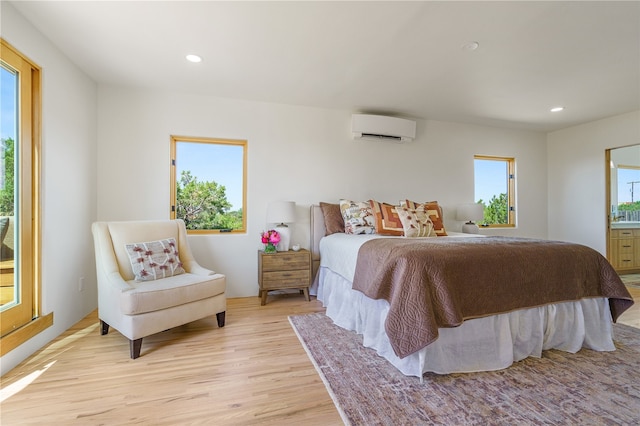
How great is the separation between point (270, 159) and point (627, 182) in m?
6.10

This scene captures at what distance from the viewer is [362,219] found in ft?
10.7

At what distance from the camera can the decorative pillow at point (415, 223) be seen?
305cm

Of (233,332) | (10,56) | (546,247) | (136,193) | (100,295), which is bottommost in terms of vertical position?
(233,332)

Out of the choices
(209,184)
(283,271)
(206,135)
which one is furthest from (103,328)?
(206,135)

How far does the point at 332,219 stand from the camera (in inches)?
134

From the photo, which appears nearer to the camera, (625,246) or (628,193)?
(625,246)

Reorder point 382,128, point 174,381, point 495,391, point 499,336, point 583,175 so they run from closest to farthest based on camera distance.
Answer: point 495,391 → point 174,381 → point 499,336 → point 382,128 → point 583,175

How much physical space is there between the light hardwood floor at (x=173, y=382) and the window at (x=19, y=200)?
29 centimetres

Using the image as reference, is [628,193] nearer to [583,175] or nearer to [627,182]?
[627,182]

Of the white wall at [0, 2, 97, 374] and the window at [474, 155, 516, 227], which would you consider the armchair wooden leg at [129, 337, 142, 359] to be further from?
the window at [474, 155, 516, 227]

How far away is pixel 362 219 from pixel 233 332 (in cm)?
174

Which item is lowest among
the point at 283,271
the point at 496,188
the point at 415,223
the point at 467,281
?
the point at 283,271

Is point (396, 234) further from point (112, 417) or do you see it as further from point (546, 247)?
point (112, 417)

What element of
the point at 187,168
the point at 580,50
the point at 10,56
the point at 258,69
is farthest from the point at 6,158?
the point at 580,50
